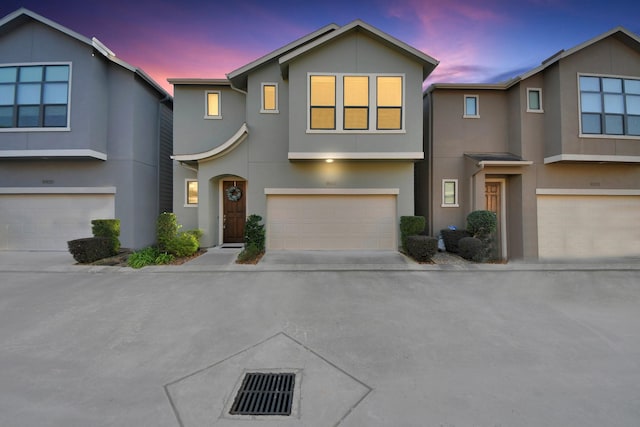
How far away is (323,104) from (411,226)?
16.8ft

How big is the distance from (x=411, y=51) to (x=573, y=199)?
820 cm

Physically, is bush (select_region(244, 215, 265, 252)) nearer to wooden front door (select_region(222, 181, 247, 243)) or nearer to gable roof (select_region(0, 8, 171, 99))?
wooden front door (select_region(222, 181, 247, 243))

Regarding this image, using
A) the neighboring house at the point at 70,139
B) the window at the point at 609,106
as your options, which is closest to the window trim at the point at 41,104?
the neighboring house at the point at 70,139

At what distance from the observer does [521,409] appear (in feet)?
7.78

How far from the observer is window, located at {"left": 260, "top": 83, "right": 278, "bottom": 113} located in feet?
30.6

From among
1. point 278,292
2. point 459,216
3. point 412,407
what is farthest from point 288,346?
point 459,216

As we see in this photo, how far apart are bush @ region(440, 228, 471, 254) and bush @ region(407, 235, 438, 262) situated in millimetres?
1832

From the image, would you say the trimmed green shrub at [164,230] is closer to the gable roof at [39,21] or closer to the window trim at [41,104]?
the window trim at [41,104]

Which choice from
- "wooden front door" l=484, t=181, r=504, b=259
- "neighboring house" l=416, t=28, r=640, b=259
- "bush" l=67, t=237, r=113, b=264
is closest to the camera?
"bush" l=67, t=237, r=113, b=264

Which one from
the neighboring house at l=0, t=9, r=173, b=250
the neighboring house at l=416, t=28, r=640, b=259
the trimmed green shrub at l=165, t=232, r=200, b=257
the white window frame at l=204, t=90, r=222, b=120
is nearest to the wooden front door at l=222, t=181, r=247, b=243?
the trimmed green shrub at l=165, t=232, r=200, b=257

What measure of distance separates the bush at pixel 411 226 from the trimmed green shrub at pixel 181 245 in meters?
7.04

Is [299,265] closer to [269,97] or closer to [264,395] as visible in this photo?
[264,395]

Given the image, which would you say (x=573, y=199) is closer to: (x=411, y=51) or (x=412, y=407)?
(x=411, y=51)

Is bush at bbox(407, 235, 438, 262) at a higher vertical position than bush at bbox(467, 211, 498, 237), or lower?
lower
